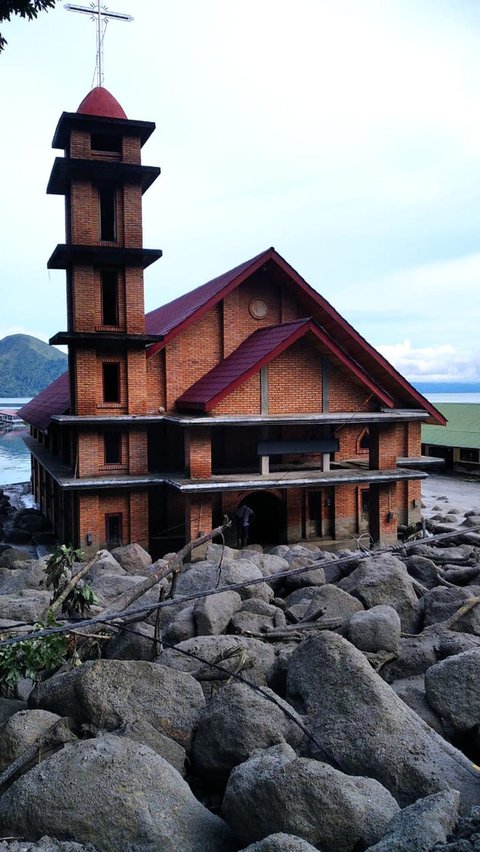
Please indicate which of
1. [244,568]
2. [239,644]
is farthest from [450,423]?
[239,644]

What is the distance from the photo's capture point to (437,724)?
853 centimetres

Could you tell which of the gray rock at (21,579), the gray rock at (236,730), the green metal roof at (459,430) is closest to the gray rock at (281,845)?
the gray rock at (236,730)

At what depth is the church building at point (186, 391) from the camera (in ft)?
68.5

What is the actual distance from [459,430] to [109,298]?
3003 centimetres

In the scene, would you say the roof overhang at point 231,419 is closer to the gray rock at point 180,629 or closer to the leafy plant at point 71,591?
the gray rock at point 180,629

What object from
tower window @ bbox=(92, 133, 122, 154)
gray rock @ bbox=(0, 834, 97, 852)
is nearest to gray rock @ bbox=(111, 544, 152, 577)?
gray rock @ bbox=(0, 834, 97, 852)

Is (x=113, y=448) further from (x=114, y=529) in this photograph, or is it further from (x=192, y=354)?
(x=192, y=354)

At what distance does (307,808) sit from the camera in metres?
5.88

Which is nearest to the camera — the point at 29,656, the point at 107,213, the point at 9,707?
the point at 29,656

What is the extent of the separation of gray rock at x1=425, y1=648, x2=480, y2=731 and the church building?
11.8m

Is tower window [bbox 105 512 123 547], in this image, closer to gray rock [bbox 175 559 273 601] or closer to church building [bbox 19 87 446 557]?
church building [bbox 19 87 446 557]

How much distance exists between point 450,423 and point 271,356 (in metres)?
29.8

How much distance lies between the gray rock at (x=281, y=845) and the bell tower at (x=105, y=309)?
15.9 meters

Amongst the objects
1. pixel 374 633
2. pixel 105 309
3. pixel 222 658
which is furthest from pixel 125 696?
pixel 105 309
